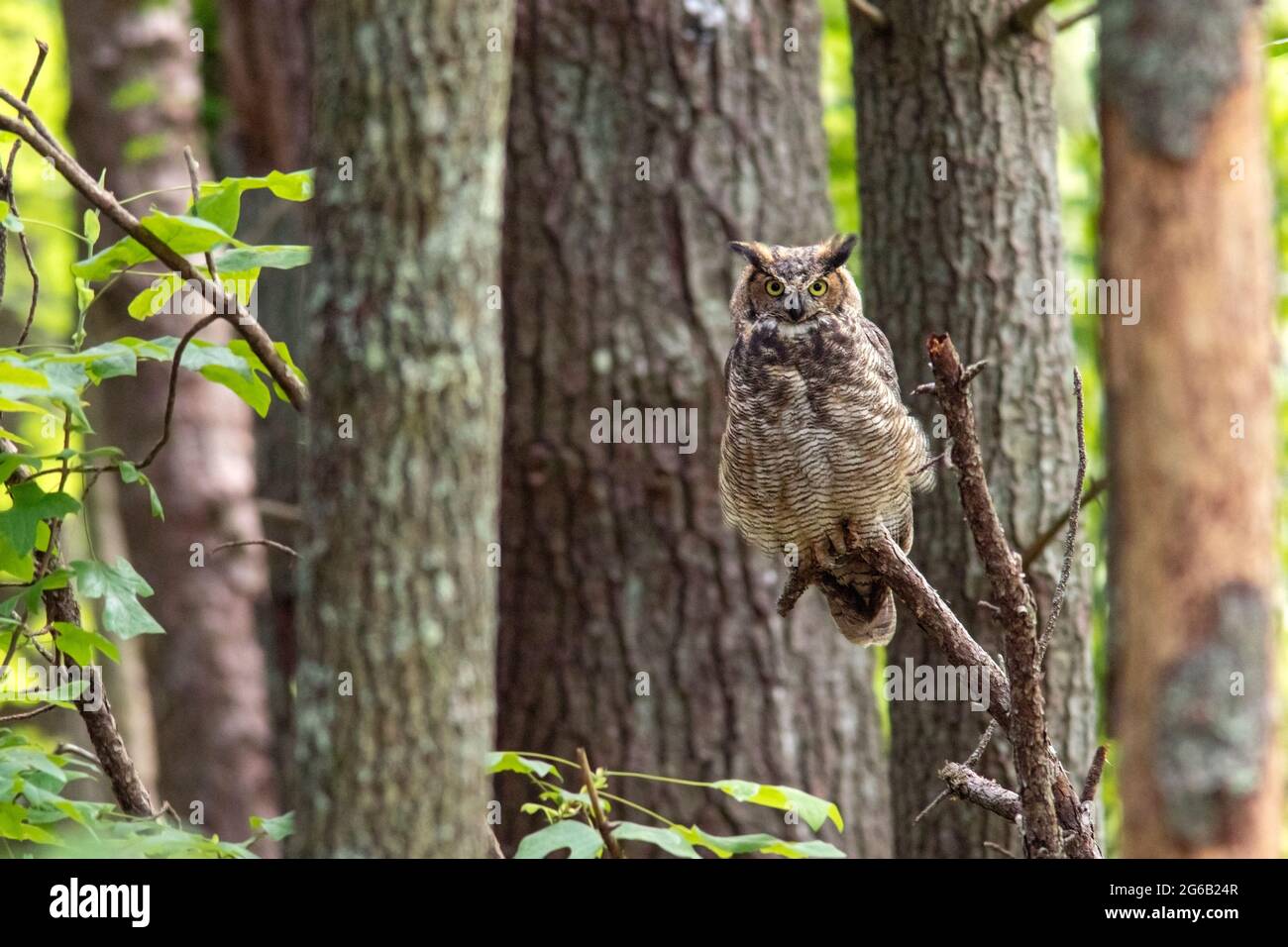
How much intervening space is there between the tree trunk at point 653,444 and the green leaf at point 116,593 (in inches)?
123

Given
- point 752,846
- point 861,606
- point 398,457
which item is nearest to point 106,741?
point 398,457

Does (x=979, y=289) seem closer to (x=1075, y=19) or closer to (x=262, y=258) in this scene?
(x=1075, y=19)

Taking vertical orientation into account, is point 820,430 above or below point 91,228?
Result: below

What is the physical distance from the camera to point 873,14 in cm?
469

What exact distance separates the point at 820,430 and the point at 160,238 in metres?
1.87

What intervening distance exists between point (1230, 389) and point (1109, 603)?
317mm

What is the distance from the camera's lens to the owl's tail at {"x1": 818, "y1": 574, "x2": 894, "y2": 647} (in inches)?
149

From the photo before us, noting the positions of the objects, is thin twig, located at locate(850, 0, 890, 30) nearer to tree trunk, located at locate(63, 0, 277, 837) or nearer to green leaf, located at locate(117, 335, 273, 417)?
green leaf, located at locate(117, 335, 273, 417)

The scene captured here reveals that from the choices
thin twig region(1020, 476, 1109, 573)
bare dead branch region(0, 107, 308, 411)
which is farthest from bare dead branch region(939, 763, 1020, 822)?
bare dead branch region(0, 107, 308, 411)

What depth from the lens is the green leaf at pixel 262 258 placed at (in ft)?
8.61

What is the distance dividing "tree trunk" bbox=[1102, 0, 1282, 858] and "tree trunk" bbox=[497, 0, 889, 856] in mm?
3940

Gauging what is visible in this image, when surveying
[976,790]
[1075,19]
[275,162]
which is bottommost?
[976,790]

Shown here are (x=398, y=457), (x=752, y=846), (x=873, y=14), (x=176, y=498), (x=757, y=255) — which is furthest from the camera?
(x=176, y=498)
